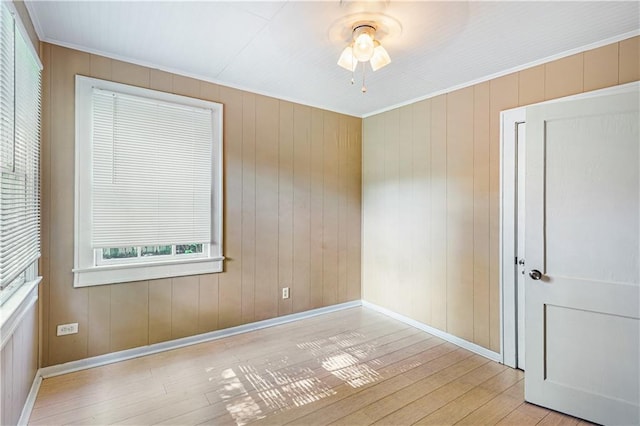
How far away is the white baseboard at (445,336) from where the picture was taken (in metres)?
2.91

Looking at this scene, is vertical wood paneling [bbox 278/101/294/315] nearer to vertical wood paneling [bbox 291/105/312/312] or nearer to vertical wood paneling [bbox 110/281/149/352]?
vertical wood paneling [bbox 291/105/312/312]

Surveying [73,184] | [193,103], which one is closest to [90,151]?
[73,184]

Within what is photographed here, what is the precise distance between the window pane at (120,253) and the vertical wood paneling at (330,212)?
2.05 meters

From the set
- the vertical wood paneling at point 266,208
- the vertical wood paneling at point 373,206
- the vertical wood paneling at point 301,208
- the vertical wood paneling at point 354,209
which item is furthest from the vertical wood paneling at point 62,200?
the vertical wood paneling at point 373,206

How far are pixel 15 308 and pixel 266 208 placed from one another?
7.17 ft

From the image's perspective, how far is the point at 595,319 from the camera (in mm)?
2033

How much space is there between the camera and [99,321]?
2676 millimetres

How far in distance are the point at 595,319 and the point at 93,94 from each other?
399 centimetres

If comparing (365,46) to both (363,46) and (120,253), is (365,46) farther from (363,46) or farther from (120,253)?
(120,253)

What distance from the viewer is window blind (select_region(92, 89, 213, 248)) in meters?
2.66

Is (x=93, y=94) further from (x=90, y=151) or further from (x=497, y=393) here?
(x=497, y=393)

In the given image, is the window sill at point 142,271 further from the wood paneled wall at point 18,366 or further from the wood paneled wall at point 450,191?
the wood paneled wall at point 450,191

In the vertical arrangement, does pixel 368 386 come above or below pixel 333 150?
below

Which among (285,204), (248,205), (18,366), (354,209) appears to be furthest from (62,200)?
(354,209)
